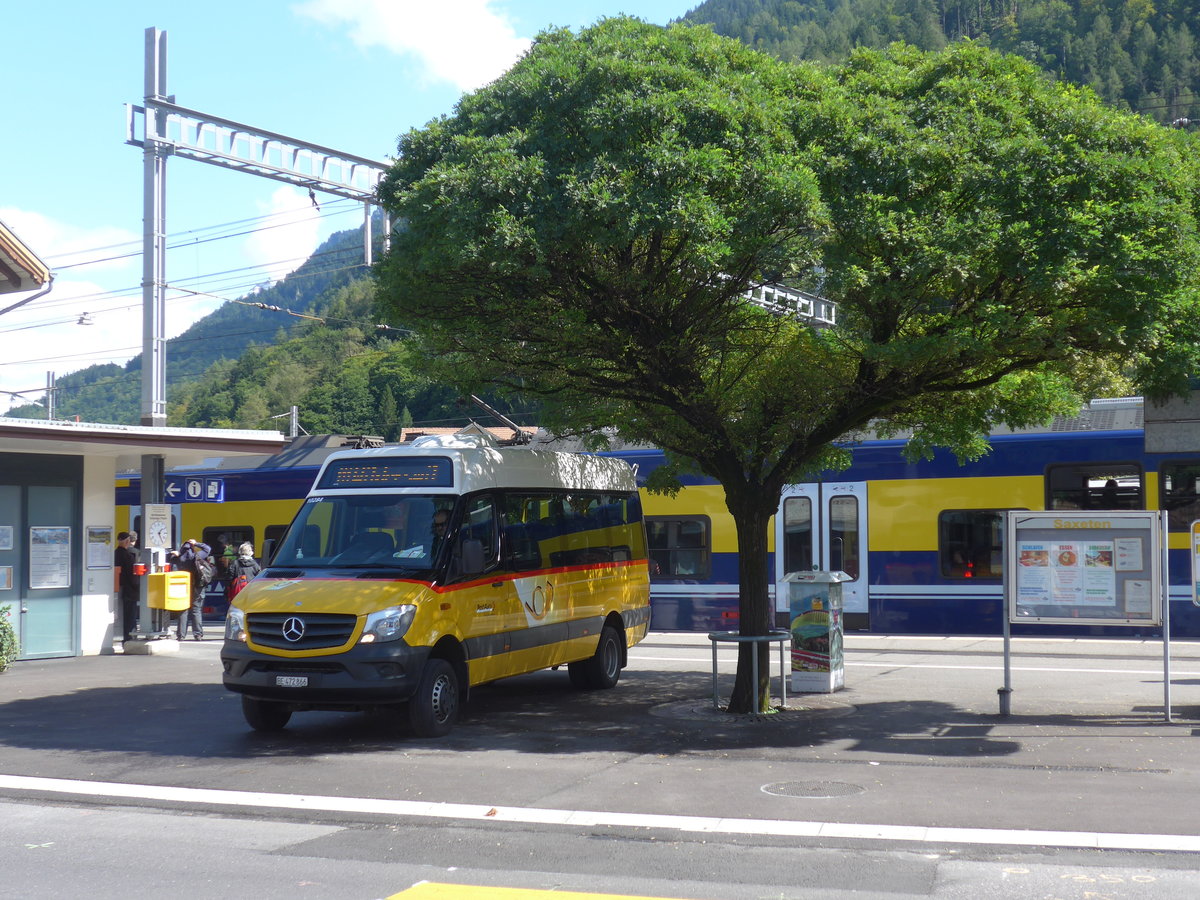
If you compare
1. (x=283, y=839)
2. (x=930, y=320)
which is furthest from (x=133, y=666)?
(x=930, y=320)

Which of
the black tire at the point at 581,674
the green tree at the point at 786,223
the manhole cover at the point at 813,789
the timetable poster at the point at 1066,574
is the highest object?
the green tree at the point at 786,223

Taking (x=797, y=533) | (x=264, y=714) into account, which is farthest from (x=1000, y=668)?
(x=264, y=714)

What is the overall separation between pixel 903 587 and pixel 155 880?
14.2 m

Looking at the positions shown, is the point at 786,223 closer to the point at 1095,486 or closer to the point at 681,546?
the point at 1095,486

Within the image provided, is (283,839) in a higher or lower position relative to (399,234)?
lower

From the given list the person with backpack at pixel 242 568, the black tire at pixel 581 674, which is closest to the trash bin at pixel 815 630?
the black tire at pixel 581 674

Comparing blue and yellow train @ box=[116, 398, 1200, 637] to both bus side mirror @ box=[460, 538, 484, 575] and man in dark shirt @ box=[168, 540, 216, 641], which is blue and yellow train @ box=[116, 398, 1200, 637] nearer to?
bus side mirror @ box=[460, 538, 484, 575]

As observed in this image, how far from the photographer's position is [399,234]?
11.1 meters

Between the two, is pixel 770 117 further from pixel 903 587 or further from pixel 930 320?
pixel 903 587

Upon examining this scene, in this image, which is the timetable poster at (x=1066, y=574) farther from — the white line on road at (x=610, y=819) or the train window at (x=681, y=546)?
the train window at (x=681, y=546)

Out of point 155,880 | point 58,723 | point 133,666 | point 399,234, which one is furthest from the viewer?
point 133,666

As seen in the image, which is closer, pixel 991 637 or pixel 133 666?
pixel 133 666

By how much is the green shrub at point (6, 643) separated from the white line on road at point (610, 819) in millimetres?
7520

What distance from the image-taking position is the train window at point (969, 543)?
60.0ft
